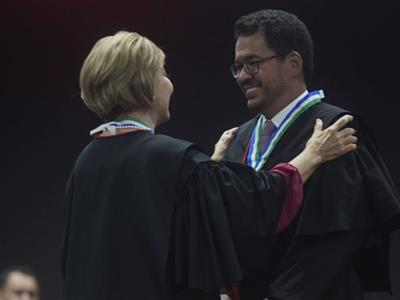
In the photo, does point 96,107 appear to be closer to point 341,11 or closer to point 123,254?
point 123,254

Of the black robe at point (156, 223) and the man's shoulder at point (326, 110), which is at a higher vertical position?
the man's shoulder at point (326, 110)

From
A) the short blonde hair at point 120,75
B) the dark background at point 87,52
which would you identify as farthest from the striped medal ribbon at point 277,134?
the dark background at point 87,52

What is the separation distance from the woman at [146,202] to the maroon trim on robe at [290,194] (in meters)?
0.05

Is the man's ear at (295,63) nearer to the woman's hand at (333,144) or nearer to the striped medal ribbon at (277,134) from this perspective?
the striped medal ribbon at (277,134)

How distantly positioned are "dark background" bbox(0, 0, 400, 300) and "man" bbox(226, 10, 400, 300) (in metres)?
2.03

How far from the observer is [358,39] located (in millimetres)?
6145

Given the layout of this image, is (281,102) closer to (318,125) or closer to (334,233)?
(318,125)

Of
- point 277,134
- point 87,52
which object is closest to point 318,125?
point 277,134

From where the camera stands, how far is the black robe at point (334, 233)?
371 cm

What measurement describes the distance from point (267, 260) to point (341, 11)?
103 inches

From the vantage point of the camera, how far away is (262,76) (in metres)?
4.04

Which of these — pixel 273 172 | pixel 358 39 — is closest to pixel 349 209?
Answer: pixel 273 172

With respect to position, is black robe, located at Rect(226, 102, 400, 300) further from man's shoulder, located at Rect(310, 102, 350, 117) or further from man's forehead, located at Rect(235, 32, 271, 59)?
man's forehead, located at Rect(235, 32, 271, 59)

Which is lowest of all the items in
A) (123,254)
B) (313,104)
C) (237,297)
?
(237,297)
